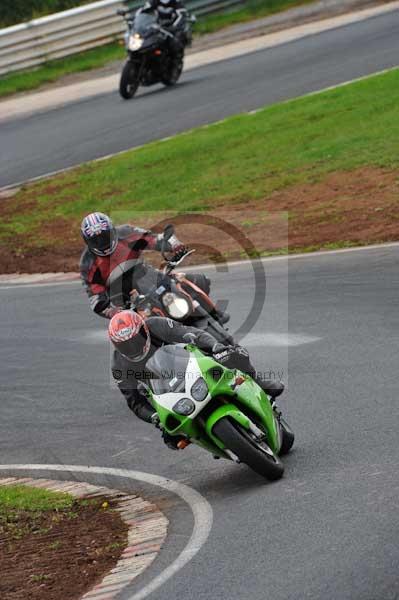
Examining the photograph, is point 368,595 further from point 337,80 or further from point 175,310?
point 337,80

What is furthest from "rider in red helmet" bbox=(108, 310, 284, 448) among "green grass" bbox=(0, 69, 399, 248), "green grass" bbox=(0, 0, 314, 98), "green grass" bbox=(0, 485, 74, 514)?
"green grass" bbox=(0, 0, 314, 98)

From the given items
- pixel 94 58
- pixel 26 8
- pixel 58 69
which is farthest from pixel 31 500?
pixel 26 8

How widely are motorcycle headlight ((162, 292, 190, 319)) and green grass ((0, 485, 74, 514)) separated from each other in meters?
1.69

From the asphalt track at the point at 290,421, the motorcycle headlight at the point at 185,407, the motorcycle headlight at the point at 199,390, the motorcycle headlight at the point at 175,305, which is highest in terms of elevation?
the motorcycle headlight at the point at 199,390

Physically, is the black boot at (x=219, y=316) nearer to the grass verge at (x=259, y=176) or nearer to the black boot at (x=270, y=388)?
the black boot at (x=270, y=388)

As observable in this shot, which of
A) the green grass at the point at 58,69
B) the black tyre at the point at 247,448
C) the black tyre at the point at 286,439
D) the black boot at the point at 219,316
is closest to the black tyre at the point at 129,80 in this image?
the green grass at the point at 58,69

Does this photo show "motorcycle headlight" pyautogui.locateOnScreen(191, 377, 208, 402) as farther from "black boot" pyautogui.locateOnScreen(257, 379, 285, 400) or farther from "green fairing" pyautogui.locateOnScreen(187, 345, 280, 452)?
"black boot" pyautogui.locateOnScreen(257, 379, 285, 400)

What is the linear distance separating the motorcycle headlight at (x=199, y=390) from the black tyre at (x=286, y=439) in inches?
34.4

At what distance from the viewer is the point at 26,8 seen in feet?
112

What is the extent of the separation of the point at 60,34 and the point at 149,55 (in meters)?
5.73

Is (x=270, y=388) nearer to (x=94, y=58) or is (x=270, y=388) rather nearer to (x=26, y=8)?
(x=94, y=58)

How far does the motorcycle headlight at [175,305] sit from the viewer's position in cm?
1003

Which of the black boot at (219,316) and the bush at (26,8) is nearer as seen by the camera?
the black boot at (219,316)

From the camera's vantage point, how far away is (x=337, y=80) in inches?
982
